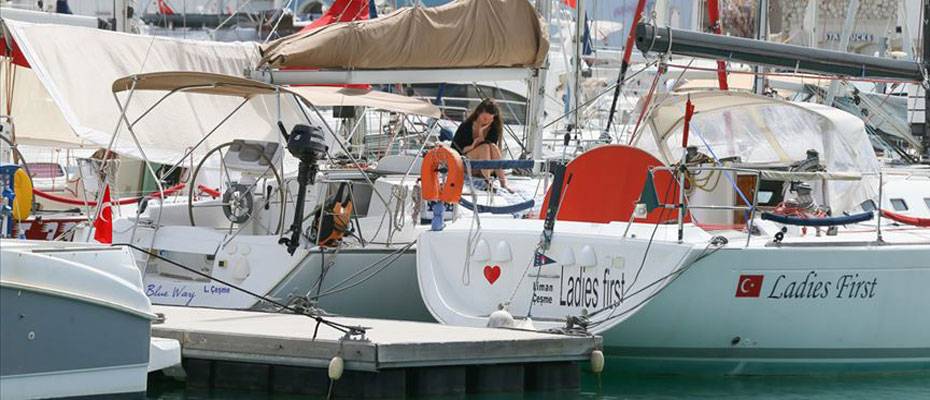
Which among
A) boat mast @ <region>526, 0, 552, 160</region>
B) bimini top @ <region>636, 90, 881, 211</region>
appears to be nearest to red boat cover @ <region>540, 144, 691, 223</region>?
bimini top @ <region>636, 90, 881, 211</region>

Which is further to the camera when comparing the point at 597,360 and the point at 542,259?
the point at 542,259

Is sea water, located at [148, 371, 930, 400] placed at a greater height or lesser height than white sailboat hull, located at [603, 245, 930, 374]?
lesser

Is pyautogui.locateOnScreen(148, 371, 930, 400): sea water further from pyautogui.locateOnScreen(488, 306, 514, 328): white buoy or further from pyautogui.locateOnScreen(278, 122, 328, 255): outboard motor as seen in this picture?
pyautogui.locateOnScreen(278, 122, 328, 255): outboard motor

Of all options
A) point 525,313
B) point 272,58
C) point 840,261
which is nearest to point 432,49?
point 272,58

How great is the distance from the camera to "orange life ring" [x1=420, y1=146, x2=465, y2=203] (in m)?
13.8

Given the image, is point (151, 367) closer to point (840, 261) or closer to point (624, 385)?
point (624, 385)

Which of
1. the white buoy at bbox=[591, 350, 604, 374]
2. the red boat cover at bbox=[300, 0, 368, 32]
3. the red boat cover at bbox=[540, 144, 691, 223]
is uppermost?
the red boat cover at bbox=[300, 0, 368, 32]

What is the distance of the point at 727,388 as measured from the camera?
13320 mm

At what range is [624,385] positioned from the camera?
1341cm

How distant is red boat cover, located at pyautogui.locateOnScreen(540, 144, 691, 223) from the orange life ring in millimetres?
850

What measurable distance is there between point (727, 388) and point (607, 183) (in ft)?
7.10

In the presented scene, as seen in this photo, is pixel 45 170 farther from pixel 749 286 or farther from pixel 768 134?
pixel 749 286

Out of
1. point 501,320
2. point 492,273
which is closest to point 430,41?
point 492,273

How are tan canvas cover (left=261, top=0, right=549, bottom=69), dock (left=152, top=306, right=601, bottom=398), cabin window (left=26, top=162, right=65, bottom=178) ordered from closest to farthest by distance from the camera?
dock (left=152, top=306, right=601, bottom=398) < tan canvas cover (left=261, top=0, right=549, bottom=69) < cabin window (left=26, top=162, right=65, bottom=178)
